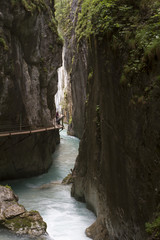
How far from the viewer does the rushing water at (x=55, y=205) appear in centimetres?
1110

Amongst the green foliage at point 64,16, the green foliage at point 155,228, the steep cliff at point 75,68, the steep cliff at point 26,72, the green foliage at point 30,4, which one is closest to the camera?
the green foliage at point 155,228

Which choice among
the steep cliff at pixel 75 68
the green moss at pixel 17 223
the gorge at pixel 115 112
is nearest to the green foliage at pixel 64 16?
the steep cliff at pixel 75 68

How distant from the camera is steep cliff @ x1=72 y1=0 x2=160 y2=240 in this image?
6.54 meters

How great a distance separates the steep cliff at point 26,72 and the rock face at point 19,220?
7.13m

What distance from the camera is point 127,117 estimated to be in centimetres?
760

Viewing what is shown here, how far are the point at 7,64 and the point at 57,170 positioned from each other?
9914 mm

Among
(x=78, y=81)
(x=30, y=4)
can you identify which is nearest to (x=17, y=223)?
(x=30, y=4)

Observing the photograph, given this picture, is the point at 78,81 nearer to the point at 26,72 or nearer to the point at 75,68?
the point at 75,68

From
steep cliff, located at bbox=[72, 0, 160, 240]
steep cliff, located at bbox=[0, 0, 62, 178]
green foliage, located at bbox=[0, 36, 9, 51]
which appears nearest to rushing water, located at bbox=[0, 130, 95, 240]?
steep cliff, located at bbox=[72, 0, 160, 240]

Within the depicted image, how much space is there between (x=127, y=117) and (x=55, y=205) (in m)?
8.75

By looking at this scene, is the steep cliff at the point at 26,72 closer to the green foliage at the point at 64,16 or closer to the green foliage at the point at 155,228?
the green foliage at the point at 155,228

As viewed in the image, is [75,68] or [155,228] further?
[75,68]

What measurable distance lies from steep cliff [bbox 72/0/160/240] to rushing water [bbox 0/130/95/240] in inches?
46.4

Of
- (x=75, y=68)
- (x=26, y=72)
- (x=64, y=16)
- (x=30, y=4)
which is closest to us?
(x=30, y=4)
